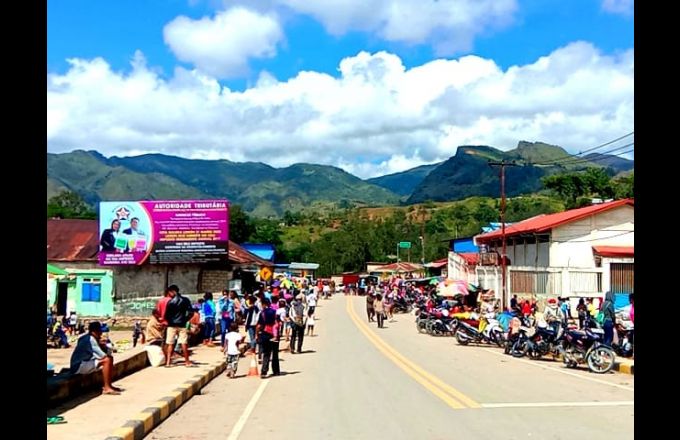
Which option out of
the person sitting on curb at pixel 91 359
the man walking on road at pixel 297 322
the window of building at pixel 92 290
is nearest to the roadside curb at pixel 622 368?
the man walking on road at pixel 297 322

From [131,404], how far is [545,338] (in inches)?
508

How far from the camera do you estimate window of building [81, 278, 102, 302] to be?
132 feet

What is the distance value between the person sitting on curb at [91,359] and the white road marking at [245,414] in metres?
2.31

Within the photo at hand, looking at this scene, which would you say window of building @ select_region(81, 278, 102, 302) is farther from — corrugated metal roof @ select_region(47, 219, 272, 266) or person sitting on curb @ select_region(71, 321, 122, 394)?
person sitting on curb @ select_region(71, 321, 122, 394)

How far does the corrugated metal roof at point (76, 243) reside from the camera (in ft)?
136

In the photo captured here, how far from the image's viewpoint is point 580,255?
3825 cm

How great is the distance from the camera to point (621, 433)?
30.7 ft

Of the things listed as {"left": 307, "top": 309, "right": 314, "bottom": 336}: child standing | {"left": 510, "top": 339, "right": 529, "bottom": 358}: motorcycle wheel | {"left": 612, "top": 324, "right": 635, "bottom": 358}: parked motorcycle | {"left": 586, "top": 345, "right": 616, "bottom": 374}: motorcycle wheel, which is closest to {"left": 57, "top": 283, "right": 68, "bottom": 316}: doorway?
{"left": 307, "top": 309, "right": 314, "bottom": 336}: child standing

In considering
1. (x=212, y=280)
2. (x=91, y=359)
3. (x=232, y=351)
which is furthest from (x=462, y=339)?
(x=212, y=280)

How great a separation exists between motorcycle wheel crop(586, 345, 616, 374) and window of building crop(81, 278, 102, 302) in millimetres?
29927

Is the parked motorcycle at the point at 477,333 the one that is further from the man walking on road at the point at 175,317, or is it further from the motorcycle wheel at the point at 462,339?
the man walking on road at the point at 175,317
